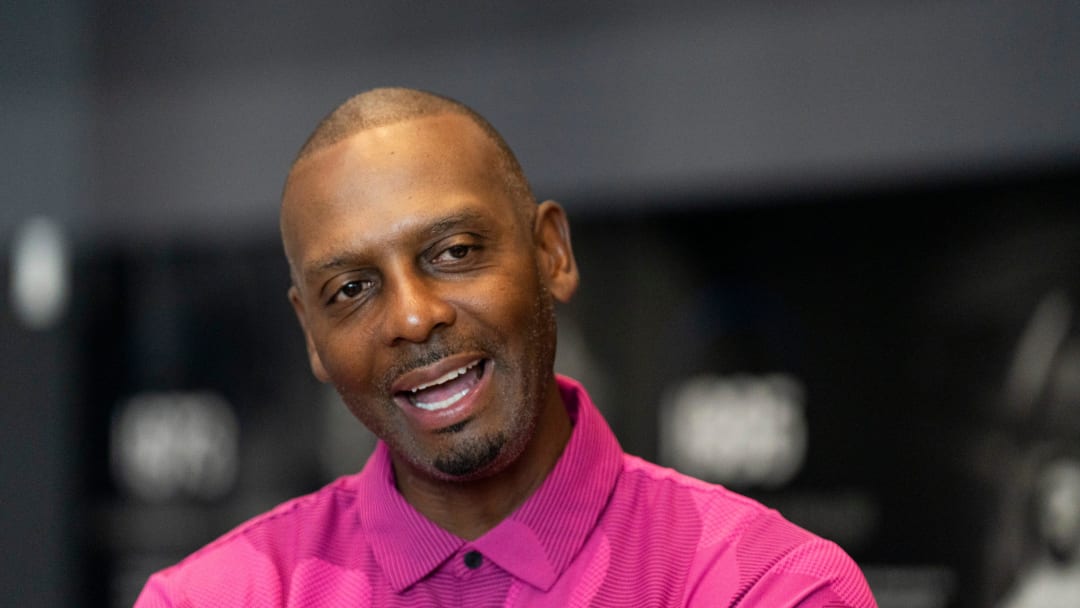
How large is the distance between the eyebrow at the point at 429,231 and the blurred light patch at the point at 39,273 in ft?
8.05

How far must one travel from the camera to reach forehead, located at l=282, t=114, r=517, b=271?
1615mm

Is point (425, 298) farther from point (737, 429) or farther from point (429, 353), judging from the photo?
point (737, 429)

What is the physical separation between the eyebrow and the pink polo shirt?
283mm

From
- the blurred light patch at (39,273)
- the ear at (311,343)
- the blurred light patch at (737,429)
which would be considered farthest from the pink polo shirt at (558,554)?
the blurred light patch at (39,273)

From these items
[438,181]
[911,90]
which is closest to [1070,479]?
[911,90]

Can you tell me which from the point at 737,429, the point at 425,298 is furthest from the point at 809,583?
the point at 737,429

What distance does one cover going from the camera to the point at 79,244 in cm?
386

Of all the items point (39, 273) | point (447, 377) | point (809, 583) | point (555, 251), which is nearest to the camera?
point (809, 583)

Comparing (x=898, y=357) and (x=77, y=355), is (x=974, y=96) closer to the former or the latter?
(x=898, y=357)

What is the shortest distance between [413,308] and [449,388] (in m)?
0.11

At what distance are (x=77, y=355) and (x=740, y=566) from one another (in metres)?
2.79

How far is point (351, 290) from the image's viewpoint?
1655 millimetres

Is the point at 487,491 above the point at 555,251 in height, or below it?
below

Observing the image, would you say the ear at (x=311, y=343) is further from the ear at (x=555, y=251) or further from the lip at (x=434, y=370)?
the ear at (x=555, y=251)
